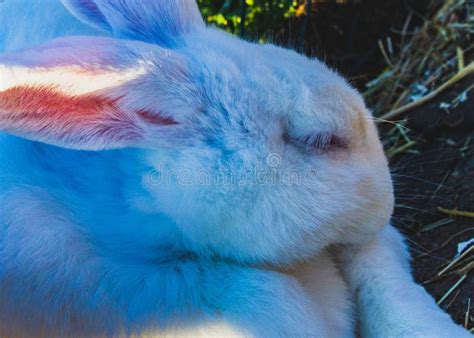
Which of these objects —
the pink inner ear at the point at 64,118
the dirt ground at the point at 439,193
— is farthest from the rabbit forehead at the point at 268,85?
the dirt ground at the point at 439,193

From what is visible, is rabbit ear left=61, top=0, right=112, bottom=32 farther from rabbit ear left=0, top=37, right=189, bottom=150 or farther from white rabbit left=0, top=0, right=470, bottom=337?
rabbit ear left=0, top=37, right=189, bottom=150

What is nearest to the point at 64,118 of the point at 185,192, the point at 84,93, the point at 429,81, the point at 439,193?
the point at 84,93

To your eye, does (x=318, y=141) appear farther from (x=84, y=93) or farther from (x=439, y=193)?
(x=439, y=193)

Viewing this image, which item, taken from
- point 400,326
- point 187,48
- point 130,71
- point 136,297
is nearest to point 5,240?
point 136,297

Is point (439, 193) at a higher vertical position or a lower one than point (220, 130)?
lower

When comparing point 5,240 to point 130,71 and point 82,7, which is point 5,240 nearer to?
point 130,71

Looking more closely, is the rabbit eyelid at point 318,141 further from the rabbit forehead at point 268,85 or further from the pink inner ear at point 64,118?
the pink inner ear at point 64,118

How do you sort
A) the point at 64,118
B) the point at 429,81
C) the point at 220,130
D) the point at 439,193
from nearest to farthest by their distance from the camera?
the point at 64,118 → the point at 220,130 → the point at 439,193 → the point at 429,81
